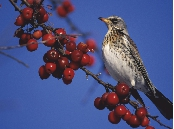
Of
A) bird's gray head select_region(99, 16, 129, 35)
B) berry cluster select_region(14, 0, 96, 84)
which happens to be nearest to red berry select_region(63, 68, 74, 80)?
berry cluster select_region(14, 0, 96, 84)

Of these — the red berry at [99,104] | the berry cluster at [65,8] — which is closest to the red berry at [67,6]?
the berry cluster at [65,8]

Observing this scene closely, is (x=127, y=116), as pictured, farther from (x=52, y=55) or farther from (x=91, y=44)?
(x=52, y=55)

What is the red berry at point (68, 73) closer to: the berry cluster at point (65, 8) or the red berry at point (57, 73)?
the red berry at point (57, 73)

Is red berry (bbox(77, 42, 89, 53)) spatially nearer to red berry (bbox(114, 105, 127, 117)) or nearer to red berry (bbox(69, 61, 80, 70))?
red berry (bbox(69, 61, 80, 70))

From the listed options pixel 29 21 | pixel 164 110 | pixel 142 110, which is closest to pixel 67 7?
pixel 29 21

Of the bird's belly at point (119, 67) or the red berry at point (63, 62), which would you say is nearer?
the red berry at point (63, 62)
